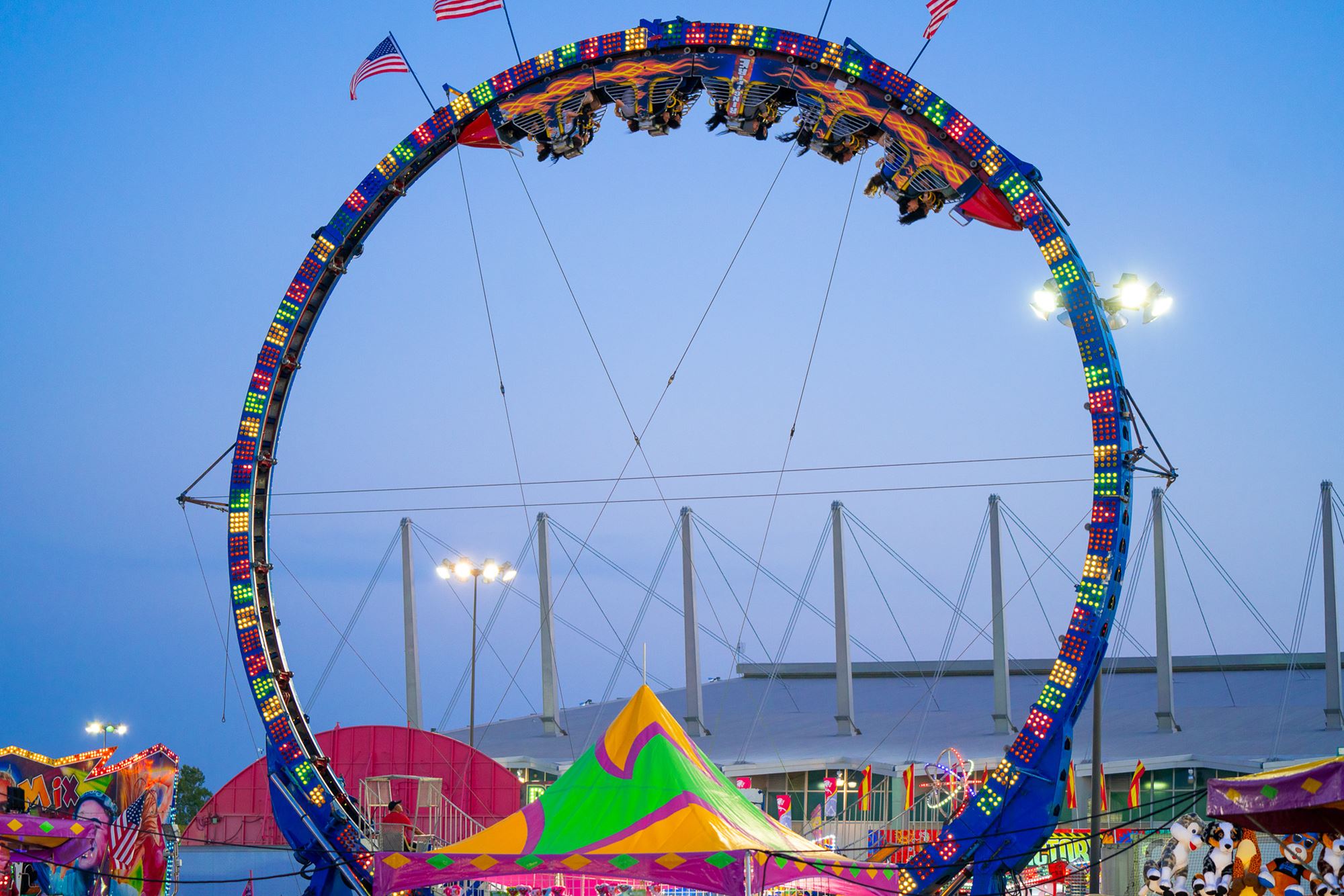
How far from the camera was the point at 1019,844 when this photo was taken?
56.4 ft

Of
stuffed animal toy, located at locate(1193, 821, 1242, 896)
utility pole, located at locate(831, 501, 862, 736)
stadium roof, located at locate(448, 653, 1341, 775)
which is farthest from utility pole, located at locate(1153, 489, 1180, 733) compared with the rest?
stuffed animal toy, located at locate(1193, 821, 1242, 896)

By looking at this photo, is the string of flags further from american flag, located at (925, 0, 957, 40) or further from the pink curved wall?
the pink curved wall

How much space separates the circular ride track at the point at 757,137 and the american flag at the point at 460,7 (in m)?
1.01

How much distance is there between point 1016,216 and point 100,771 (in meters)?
16.9

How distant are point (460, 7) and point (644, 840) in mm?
12893

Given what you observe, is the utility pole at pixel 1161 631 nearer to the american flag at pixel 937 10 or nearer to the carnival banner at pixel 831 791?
the carnival banner at pixel 831 791

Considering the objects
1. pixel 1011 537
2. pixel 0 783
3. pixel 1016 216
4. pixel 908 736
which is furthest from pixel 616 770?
pixel 1011 537

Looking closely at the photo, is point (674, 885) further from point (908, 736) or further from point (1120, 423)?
point (908, 736)

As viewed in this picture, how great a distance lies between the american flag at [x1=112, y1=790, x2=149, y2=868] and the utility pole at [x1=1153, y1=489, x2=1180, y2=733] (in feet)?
95.3

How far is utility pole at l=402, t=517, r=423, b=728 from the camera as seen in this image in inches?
1746

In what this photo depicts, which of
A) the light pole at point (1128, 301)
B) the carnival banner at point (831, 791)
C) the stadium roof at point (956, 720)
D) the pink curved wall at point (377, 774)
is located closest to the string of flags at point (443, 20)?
the light pole at point (1128, 301)

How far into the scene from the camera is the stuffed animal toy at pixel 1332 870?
13570mm

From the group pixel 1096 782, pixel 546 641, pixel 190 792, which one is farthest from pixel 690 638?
pixel 190 792

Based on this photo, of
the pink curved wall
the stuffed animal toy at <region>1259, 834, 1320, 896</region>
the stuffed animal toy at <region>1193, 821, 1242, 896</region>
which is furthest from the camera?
the pink curved wall
